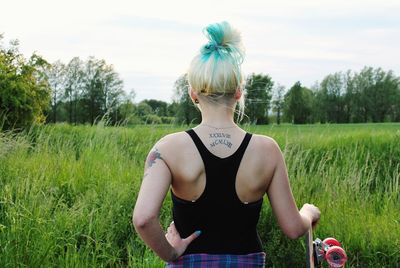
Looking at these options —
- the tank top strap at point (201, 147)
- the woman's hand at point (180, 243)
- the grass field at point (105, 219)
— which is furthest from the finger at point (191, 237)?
the grass field at point (105, 219)

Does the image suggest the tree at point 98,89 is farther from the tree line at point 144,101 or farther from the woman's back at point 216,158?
the woman's back at point 216,158

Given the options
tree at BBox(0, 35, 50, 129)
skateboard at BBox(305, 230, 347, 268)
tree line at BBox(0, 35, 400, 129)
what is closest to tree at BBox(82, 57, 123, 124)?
tree line at BBox(0, 35, 400, 129)

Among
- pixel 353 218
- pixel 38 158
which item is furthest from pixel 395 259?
pixel 38 158

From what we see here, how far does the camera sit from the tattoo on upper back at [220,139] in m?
1.95

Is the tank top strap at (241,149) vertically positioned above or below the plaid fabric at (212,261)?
above

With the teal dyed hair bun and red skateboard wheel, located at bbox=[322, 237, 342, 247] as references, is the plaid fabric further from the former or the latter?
the teal dyed hair bun

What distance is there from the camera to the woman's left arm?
1902mm

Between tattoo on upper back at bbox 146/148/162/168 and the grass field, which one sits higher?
tattoo on upper back at bbox 146/148/162/168

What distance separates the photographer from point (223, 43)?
6.63ft

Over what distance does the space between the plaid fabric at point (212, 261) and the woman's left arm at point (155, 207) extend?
35 millimetres

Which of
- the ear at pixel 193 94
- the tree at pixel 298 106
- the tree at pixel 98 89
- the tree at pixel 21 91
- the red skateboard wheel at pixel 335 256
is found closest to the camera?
the ear at pixel 193 94

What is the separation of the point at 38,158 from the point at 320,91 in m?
59.7

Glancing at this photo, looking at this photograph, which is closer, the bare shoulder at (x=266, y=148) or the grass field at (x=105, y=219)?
the bare shoulder at (x=266, y=148)

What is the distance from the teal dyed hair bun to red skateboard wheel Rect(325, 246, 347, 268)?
0.84m
